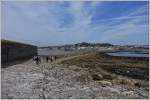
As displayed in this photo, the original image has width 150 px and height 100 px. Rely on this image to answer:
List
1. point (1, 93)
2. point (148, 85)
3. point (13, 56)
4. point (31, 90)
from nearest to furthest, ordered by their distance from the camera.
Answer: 1. point (1, 93)
2. point (31, 90)
3. point (148, 85)
4. point (13, 56)

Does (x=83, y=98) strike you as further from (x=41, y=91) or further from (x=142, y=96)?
(x=142, y=96)

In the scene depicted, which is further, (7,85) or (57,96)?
(7,85)

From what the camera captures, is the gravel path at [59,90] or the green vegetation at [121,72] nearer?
the gravel path at [59,90]

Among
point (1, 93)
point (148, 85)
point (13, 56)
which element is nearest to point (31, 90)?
point (1, 93)

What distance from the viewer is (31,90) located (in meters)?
14.9

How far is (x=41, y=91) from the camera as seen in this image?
49.0ft

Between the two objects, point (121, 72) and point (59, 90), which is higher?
point (59, 90)

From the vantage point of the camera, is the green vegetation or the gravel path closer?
the gravel path

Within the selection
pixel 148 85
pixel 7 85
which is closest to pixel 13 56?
pixel 7 85

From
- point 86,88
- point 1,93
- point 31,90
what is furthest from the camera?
point 86,88

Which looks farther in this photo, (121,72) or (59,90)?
(121,72)

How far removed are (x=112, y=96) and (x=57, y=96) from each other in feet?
11.1

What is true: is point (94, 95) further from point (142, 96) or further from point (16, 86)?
point (16, 86)

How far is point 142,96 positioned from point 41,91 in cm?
641
